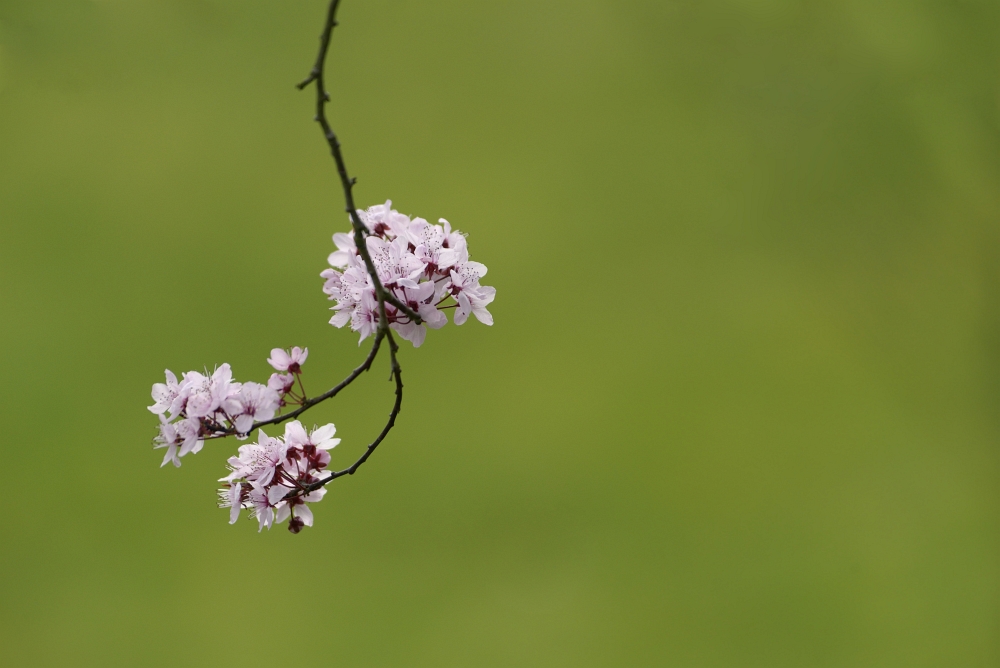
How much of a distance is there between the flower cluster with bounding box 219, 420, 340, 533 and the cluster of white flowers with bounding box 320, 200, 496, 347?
17cm

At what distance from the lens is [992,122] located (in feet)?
7.77

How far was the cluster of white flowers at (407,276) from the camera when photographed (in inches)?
39.1

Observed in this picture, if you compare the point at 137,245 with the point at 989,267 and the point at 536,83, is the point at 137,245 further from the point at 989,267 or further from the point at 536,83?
the point at 989,267

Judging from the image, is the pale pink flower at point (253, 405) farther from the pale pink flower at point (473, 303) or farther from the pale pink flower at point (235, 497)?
the pale pink flower at point (473, 303)

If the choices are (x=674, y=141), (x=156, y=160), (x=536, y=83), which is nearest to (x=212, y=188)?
(x=156, y=160)

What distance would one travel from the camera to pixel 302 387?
0.95m

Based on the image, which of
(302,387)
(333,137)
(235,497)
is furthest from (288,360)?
(333,137)

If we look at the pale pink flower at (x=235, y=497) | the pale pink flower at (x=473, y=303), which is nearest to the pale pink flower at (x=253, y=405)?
the pale pink flower at (x=235, y=497)

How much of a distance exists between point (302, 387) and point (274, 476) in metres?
0.15

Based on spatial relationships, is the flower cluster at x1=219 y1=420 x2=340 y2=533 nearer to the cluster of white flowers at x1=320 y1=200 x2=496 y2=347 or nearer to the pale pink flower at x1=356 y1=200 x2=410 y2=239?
the cluster of white flowers at x1=320 y1=200 x2=496 y2=347

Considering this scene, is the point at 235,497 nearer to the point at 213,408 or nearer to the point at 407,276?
the point at 213,408

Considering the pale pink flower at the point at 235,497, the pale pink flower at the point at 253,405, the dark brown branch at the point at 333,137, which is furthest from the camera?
the pale pink flower at the point at 235,497

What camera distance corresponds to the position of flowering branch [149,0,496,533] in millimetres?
931

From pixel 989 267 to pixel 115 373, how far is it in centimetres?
251
